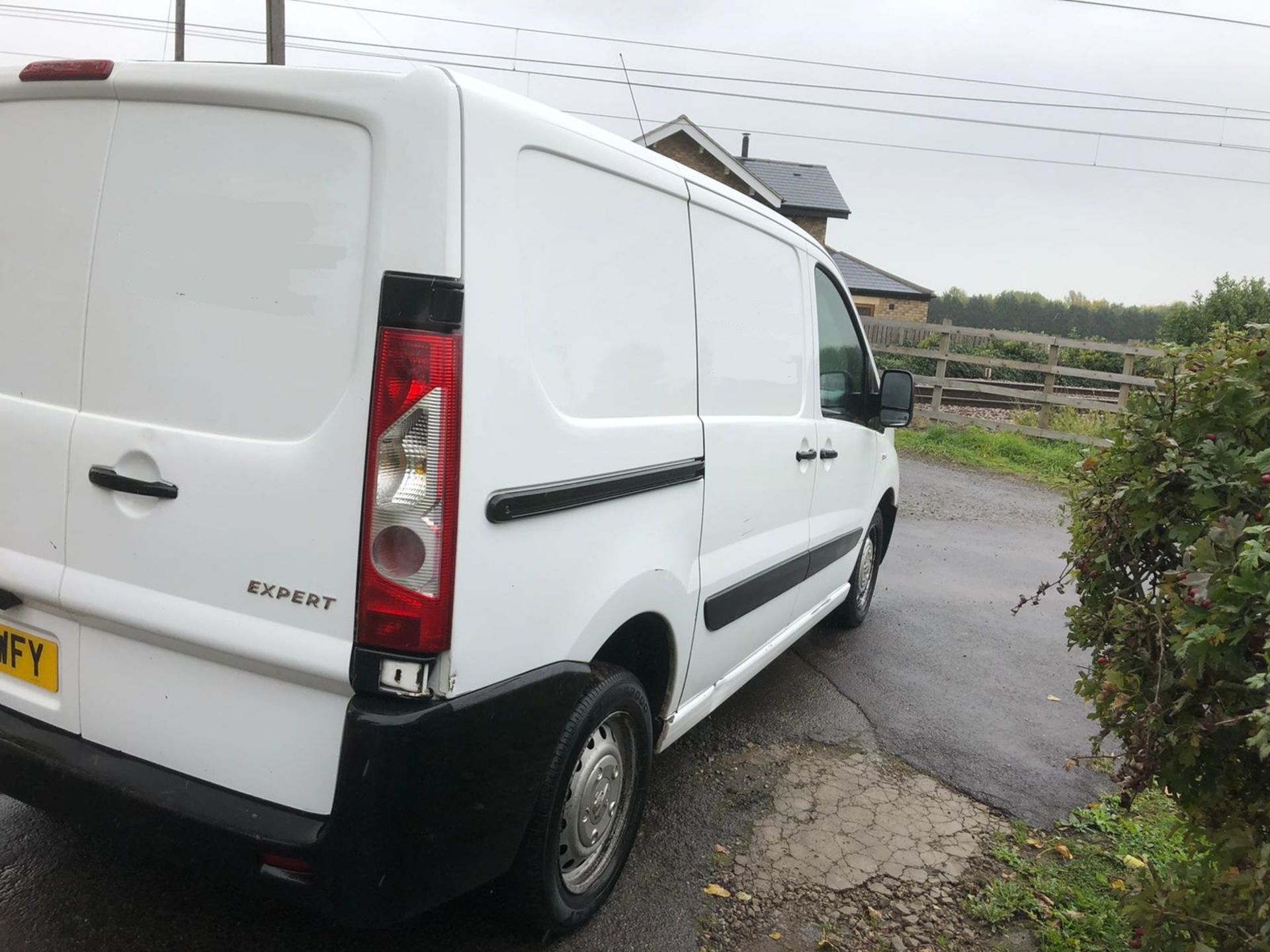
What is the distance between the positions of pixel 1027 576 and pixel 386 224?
6808mm

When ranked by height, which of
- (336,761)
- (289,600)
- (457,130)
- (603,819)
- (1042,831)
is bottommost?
(1042,831)

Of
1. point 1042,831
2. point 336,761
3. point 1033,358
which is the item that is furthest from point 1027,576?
point 1033,358

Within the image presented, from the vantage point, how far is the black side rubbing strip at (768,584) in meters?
3.14

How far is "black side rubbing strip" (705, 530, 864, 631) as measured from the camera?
3.14 meters

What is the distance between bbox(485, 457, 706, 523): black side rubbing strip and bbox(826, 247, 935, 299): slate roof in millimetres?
29245

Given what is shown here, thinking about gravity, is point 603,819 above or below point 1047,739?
above

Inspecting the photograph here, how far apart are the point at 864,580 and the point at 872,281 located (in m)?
29.8

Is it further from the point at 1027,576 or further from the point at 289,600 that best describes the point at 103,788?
the point at 1027,576

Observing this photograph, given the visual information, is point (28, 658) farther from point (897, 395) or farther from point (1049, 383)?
point (1049, 383)

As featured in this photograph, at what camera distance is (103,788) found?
2035 mm

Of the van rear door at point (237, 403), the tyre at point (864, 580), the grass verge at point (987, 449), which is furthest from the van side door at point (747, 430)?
the grass verge at point (987, 449)

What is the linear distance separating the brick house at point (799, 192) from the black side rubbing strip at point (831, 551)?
642 inches

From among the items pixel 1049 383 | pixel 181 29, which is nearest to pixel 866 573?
pixel 1049 383

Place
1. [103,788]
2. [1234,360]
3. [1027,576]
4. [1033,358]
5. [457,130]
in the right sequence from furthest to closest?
[1033,358]
[1027,576]
[1234,360]
[103,788]
[457,130]
